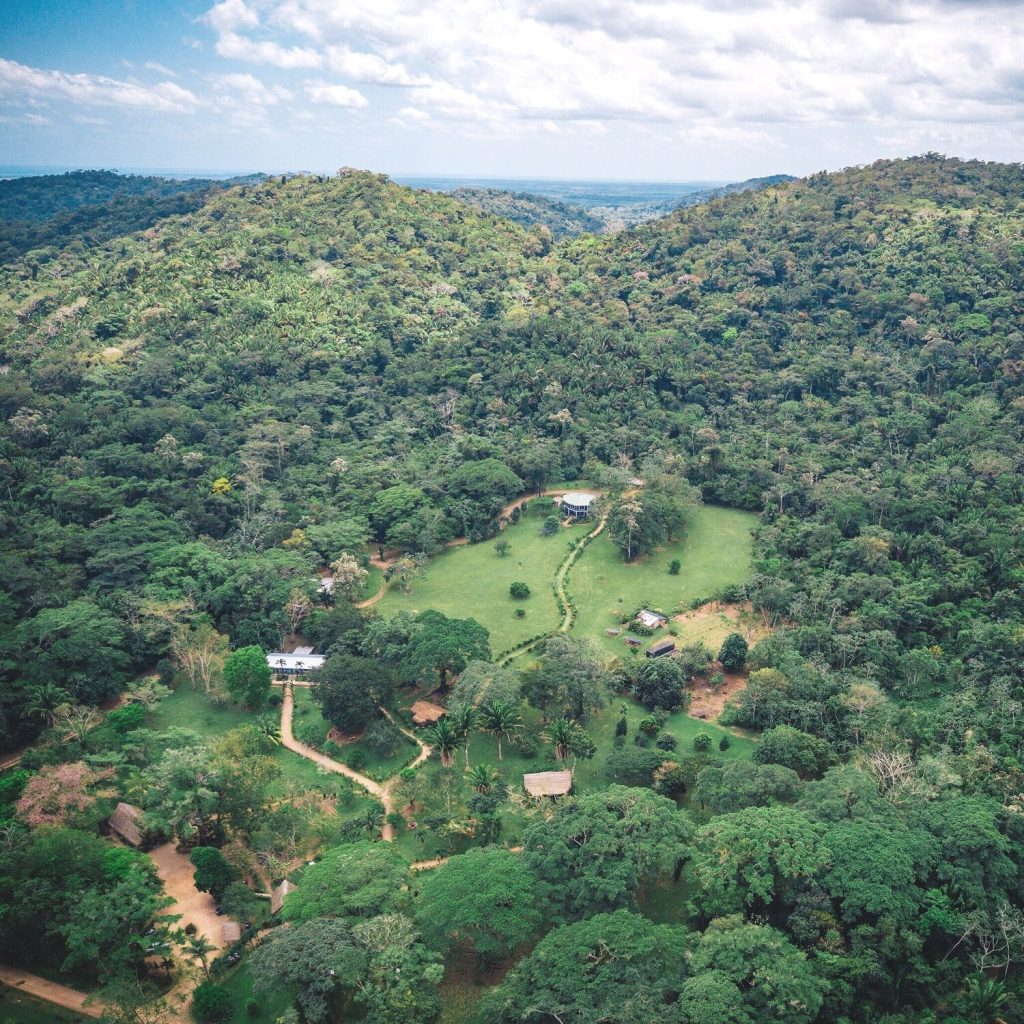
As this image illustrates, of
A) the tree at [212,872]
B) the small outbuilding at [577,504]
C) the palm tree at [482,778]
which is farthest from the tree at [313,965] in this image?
the small outbuilding at [577,504]

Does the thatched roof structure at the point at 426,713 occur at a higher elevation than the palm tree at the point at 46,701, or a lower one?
lower

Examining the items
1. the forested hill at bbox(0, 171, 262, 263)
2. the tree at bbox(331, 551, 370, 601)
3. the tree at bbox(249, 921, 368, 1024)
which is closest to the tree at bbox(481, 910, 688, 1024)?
the tree at bbox(249, 921, 368, 1024)

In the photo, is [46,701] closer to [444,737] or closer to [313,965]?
[444,737]

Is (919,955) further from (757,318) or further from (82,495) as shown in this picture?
(757,318)

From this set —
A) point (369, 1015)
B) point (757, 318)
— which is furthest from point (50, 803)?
point (757, 318)

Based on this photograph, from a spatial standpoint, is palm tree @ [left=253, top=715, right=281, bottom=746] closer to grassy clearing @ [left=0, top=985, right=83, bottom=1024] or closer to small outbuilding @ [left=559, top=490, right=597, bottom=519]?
grassy clearing @ [left=0, top=985, right=83, bottom=1024]

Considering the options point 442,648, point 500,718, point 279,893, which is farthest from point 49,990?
point 442,648

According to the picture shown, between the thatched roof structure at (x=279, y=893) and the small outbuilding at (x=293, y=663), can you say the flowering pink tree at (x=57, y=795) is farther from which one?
the small outbuilding at (x=293, y=663)
